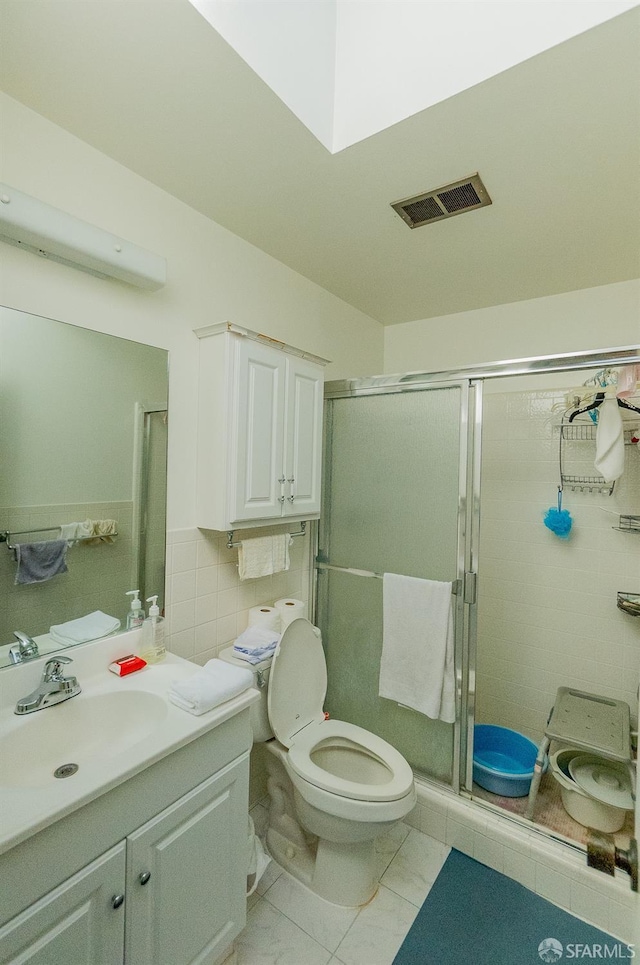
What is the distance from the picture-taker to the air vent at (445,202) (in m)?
1.48

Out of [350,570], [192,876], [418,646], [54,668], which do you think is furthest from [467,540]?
[54,668]

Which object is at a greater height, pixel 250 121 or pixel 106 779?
pixel 250 121

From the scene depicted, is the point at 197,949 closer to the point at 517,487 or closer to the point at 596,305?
the point at 517,487

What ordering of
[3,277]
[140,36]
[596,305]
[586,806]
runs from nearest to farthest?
[140,36], [3,277], [586,806], [596,305]

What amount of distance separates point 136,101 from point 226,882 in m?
2.16

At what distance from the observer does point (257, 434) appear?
1.63 meters

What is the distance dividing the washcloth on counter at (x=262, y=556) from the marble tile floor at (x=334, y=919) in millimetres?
1117

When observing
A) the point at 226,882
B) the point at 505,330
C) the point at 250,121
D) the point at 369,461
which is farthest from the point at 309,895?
the point at 505,330

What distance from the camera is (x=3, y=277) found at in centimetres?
114

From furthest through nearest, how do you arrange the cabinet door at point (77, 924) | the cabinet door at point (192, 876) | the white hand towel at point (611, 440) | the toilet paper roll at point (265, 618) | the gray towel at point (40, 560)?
the toilet paper roll at point (265, 618) < the white hand towel at point (611, 440) < the gray towel at point (40, 560) < the cabinet door at point (192, 876) < the cabinet door at point (77, 924)

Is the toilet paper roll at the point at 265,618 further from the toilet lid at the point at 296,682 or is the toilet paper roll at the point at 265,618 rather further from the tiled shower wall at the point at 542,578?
the tiled shower wall at the point at 542,578

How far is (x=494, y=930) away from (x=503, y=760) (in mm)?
810

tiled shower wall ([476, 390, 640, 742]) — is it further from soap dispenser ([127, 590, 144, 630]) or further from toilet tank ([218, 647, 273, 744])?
soap dispenser ([127, 590, 144, 630])

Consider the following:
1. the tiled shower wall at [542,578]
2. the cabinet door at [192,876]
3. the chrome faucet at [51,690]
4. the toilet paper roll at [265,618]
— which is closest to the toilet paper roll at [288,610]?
the toilet paper roll at [265,618]
